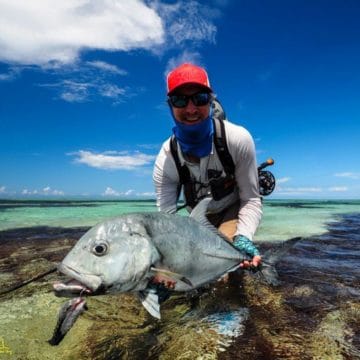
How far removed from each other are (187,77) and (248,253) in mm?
1962

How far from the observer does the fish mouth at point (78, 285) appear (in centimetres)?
228

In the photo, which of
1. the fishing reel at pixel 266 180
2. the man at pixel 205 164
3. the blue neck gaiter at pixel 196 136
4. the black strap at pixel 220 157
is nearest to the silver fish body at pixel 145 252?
the man at pixel 205 164

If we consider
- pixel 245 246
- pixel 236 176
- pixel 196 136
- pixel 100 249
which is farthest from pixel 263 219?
pixel 100 249

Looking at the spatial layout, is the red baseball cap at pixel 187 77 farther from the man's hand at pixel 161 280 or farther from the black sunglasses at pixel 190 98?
the man's hand at pixel 161 280

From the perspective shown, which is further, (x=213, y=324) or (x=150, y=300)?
(x=213, y=324)

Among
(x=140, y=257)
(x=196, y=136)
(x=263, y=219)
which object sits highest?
(x=196, y=136)

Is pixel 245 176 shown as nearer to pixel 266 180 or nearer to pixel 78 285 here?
pixel 266 180

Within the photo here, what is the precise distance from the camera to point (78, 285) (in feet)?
7.63

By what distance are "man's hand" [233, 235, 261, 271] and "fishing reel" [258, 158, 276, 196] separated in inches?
66.8

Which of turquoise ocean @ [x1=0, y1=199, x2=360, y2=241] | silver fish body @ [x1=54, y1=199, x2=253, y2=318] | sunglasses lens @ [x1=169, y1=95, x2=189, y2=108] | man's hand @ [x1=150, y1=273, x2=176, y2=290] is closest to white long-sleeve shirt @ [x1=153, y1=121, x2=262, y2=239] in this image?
sunglasses lens @ [x1=169, y1=95, x2=189, y2=108]

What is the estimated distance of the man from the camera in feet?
12.8

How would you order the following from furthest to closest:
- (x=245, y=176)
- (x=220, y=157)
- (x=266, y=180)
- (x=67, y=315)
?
1. (x=266, y=180)
2. (x=245, y=176)
3. (x=220, y=157)
4. (x=67, y=315)

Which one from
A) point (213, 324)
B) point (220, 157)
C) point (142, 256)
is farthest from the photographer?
point (220, 157)

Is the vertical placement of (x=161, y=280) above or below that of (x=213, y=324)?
above
